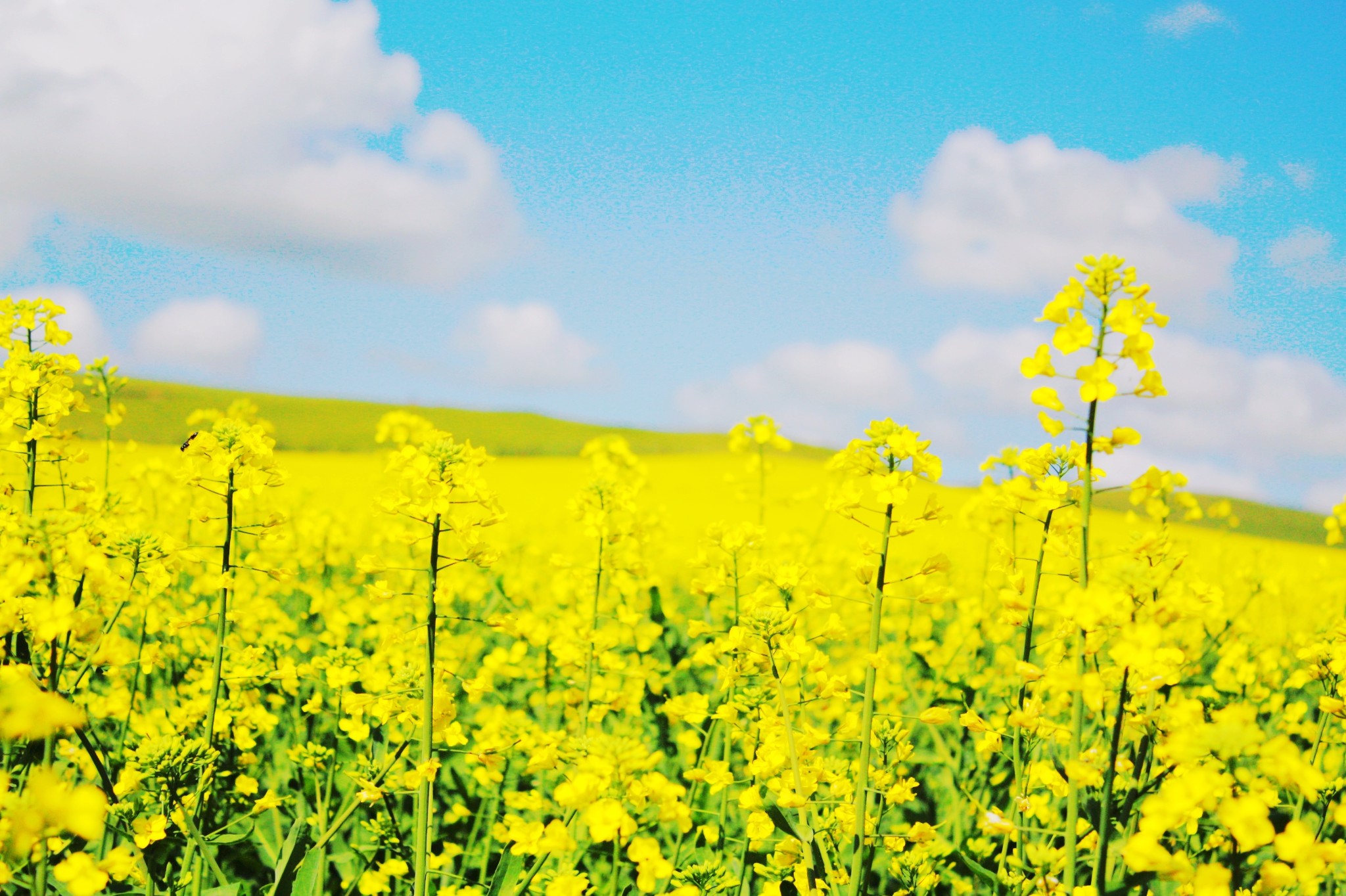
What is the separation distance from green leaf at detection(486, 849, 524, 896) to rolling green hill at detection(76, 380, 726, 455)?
96.3ft

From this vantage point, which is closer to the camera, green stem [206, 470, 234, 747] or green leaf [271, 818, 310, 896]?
green leaf [271, 818, 310, 896]

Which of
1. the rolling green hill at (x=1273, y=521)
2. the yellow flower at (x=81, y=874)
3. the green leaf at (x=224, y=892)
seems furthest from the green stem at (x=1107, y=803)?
the rolling green hill at (x=1273, y=521)

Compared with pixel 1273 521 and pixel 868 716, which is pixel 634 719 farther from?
pixel 1273 521

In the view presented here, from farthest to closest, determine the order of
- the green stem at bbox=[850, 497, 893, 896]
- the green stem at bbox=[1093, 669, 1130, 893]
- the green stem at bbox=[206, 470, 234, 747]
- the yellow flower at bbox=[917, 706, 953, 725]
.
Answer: the green stem at bbox=[206, 470, 234, 747], the yellow flower at bbox=[917, 706, 953, 725], the green stem at bbox=[850, 497, 893, 896], the green stem at bbox=[1093, 669, 1130, 893]

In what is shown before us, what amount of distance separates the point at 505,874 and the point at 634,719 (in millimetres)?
2064

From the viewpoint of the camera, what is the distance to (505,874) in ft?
8.53

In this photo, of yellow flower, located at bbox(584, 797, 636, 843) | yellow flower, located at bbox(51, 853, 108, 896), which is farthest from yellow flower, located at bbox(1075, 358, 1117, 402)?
yellow flower, located at bbox(51, 853, 108, 896)

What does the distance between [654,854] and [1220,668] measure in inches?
169

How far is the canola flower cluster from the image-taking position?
72.9 inches

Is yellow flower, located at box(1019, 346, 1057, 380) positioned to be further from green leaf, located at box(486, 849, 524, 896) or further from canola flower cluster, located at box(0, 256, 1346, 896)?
green leaf, located at box(486, 849, 524, 896)

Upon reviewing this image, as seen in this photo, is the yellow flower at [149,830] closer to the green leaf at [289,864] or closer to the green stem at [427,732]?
the green leaf at [289,864]

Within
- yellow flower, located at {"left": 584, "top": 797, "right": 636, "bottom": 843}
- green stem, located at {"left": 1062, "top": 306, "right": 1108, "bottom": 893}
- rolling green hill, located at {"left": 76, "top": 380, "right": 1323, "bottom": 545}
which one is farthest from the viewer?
rolling green hill, located at {"left": 76, "top": 380, "right": 1323, "bottom": 545}

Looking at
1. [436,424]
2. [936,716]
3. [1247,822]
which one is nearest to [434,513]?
[936,716]

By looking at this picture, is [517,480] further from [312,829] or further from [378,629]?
[312,829]
